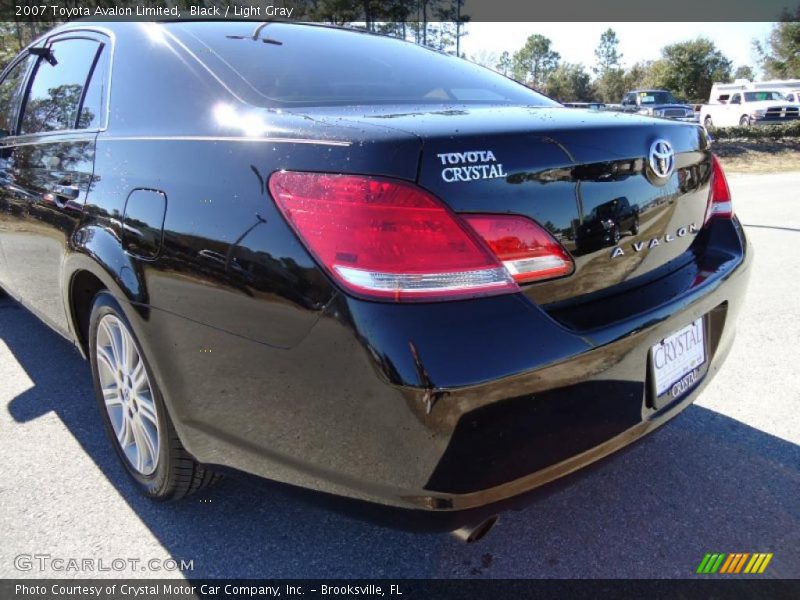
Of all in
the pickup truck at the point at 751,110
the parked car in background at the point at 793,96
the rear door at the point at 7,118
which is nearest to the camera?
the rear door at the point at 7,118

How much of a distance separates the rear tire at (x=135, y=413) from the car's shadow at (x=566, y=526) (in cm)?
13

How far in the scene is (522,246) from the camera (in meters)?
1.46

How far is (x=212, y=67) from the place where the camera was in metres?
1.92

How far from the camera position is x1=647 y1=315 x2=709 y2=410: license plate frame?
5.60 feet

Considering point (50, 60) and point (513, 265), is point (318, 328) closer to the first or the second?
point (513, 265)

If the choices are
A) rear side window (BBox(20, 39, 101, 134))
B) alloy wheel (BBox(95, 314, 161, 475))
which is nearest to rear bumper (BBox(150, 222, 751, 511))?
alloy wheel (BBox(95, 314, 161, 475))

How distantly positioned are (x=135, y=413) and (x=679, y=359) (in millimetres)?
1828

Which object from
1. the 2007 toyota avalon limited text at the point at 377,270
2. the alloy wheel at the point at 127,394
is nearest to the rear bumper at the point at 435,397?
the 2007 toyota avalon limited text at the point at 377,270

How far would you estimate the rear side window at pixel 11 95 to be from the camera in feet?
10.2

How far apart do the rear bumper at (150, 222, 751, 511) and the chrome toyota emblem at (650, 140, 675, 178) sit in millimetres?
402

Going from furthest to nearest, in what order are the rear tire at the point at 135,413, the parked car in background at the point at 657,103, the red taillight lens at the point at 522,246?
the parked car in background at the point at 657,103
the rear tire at the point at 135,413
the red taillight lens at the point at 522,246

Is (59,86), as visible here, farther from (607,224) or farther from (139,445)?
(607,224)

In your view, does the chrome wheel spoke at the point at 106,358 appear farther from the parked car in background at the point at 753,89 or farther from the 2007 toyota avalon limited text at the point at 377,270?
the parked car in background at the point at 753,89

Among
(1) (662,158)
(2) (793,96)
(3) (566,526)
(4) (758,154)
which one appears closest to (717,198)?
(1) (662,158)
